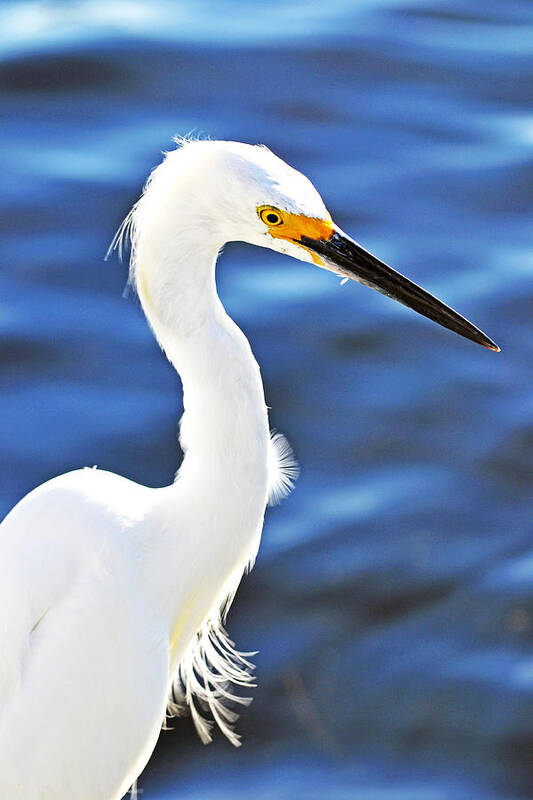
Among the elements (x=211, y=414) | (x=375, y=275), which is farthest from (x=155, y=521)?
(x=375, y=275)

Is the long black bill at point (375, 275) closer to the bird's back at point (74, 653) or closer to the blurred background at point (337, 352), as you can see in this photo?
the bird's back at point (74, 653)

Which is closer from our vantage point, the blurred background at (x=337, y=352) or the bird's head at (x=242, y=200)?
the bird's head at (x=242, y=200)

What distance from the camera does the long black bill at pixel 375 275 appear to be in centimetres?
230

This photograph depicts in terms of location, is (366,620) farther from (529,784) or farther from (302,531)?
(529,784)

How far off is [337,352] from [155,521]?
5.63 feet

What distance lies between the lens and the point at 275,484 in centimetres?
251

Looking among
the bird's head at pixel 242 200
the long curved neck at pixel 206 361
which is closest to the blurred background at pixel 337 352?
the long curved neck at pixel 206 361

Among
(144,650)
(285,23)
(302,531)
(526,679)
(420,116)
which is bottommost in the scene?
(144,650)

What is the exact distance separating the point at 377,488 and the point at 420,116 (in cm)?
173

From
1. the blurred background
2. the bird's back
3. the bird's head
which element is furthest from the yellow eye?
the blurred background

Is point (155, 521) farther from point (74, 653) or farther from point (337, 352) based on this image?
point (337, 352)

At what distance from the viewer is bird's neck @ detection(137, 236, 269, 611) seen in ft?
7.38

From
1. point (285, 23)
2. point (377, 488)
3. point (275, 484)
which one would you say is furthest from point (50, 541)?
point (285, 23)

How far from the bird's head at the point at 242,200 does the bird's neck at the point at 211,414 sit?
0.06 m
